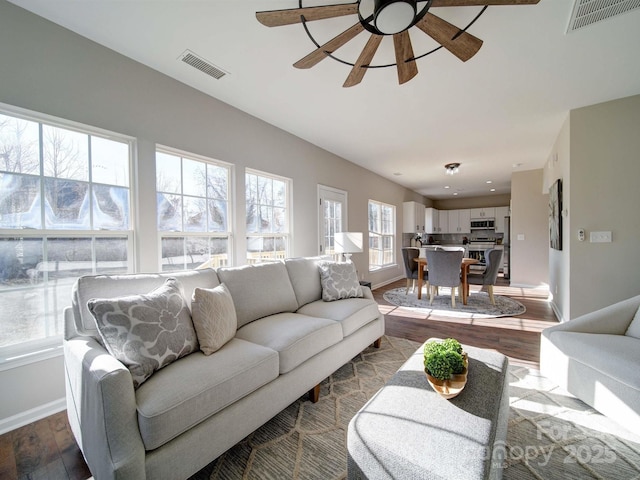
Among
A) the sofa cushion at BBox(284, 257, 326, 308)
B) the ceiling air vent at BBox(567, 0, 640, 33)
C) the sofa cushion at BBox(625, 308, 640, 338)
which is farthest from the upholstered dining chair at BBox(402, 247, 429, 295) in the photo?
the ceiling air vent at BBox(567, 0, 640, 33)

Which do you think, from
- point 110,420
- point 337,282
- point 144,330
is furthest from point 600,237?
point 110,420

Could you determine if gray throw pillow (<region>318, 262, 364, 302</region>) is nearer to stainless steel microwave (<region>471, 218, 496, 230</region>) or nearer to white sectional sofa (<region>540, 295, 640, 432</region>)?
white sectional sofa (<region>540, 295, 640, 432</region>)

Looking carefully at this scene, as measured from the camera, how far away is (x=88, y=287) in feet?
4.95

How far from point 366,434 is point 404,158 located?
4.88 meters

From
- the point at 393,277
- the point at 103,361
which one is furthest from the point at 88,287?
the point at 393,277

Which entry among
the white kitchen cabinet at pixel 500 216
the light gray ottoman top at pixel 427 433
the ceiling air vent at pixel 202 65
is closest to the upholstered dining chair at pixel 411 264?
the light gray ottoman top at pixel 427 433

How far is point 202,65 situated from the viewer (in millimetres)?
2342

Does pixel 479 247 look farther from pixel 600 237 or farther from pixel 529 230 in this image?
pixel 600 237

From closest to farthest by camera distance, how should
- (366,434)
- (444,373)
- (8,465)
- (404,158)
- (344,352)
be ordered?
(366,434) < (444,373) < (8,465) < (344,352) < (404,158)

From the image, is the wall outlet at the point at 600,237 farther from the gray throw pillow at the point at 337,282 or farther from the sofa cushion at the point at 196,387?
the sofa cushion at the point at 196,387

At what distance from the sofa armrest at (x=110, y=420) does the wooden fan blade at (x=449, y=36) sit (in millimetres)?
2319

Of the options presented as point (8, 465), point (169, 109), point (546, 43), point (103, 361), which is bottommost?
point (8, 465)

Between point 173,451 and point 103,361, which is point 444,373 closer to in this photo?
point 173,451

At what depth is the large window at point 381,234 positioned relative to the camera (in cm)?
623
